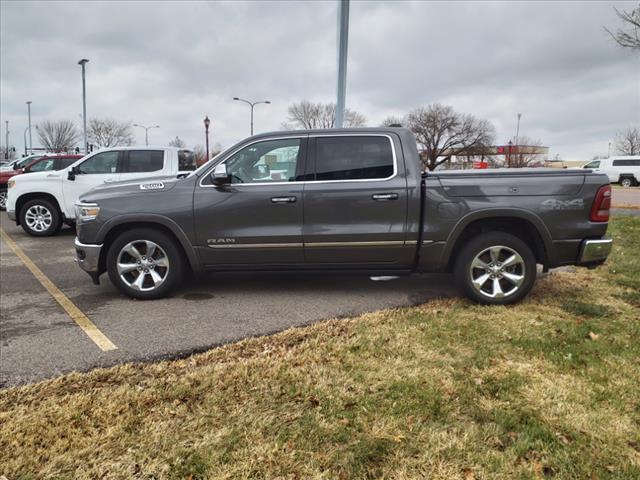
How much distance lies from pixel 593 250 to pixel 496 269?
0.94 meters

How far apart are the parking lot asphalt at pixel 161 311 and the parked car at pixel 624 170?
3368 cm

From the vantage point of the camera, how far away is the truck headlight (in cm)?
516

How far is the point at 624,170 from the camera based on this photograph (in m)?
33.8

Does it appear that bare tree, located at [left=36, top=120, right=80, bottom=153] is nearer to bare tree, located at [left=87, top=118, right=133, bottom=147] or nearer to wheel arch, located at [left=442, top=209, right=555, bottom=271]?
bare tree, located at [left=87, top=118, right=133, bottom=147]

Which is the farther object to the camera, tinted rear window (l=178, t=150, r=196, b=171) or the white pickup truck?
tinted rear window (l=178, t=150, r=196, b=171)

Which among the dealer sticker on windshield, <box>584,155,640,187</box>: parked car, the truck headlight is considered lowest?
the truck headlight

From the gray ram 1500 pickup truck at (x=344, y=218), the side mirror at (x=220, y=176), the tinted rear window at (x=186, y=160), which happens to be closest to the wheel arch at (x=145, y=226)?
the gray ram 1500 pickup truck at (x=344, y=218)

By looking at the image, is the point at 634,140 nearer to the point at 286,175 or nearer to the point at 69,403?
the point at 286,175

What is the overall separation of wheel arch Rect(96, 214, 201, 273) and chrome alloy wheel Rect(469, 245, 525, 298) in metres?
2.94

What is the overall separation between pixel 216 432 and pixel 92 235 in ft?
10.7

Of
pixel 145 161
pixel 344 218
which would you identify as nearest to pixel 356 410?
pixel 344 218

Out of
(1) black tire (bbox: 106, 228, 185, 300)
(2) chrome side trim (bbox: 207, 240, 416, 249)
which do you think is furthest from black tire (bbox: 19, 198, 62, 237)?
(2) chrome side trim (bbox: 207, 240, 416, 249)

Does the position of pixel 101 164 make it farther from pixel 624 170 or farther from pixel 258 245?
pixel 624 170

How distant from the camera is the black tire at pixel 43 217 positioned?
33.8 feet
